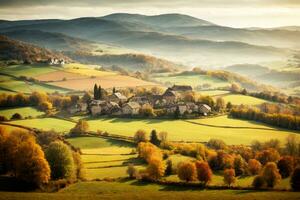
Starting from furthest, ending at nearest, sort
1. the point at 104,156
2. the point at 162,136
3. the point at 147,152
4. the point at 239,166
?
the point at 162,136
the point at 104,156
the point at 147,152
the point at 239,166

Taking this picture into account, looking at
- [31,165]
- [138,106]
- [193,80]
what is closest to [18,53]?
[193,80]

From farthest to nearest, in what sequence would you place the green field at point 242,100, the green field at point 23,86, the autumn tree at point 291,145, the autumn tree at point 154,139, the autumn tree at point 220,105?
the green field at point 23,86
the green field at point 242,100
the autumn tree at point 220,105
the autumn tree at point 154,139
the autumn tree at point 291,145

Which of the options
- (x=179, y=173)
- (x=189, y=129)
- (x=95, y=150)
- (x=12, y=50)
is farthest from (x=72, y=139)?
(x=12, y=50)

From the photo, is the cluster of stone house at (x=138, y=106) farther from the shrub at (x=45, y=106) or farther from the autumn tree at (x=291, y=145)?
the autumn tree at (x=291, y=145)

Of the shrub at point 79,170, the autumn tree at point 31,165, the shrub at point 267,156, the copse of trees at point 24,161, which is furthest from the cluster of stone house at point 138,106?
the autumn tree at point 31,165

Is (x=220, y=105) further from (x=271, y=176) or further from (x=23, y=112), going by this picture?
(x=271, y=176)

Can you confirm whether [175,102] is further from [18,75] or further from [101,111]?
[18,75]
